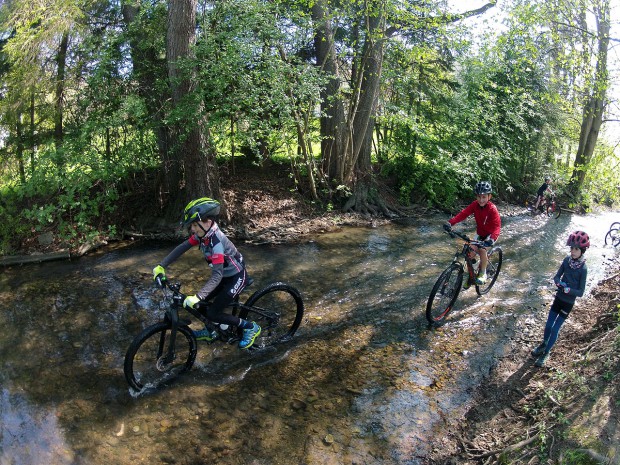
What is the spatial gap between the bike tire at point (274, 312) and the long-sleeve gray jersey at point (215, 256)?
0.80m

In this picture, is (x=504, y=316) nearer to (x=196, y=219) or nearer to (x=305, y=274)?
(x=305, y=274)

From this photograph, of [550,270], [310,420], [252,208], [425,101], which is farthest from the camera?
[425,101]

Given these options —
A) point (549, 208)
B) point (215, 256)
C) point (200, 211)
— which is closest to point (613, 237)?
point (549, 208)

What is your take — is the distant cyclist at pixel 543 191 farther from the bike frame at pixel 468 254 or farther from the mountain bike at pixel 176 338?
the mountain bike at pixel 176 338

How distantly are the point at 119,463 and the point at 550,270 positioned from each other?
9.94m

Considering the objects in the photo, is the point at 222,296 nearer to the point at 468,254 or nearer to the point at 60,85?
the point at 468,254

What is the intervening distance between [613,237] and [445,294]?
989cm

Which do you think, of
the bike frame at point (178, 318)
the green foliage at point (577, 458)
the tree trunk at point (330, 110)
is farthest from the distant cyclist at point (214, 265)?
the tree trunk at point (330, 110)

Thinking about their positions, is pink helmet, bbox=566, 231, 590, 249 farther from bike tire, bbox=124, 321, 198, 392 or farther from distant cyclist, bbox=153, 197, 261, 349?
bike tire, bbox=124, 321, 198, 392

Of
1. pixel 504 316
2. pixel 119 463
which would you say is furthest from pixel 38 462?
pixel 504 316

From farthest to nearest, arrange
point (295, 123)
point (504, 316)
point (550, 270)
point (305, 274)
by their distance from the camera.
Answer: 1. point (295, 123)
2. point (550, 270)
3. point (305, 274)
4. point (504, 316)

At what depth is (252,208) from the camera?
13.3m

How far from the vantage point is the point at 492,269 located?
28.3ft

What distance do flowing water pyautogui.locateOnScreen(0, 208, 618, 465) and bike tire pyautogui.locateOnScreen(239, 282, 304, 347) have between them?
0.27 metres
